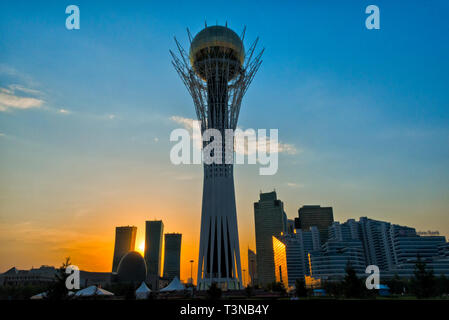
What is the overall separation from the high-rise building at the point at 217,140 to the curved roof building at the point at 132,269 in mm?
87606

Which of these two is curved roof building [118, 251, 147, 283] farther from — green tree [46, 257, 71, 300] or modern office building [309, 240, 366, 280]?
green tree [46, 257, 71, 300]

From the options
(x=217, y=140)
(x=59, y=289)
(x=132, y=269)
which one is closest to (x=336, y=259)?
(x=132, y=269)

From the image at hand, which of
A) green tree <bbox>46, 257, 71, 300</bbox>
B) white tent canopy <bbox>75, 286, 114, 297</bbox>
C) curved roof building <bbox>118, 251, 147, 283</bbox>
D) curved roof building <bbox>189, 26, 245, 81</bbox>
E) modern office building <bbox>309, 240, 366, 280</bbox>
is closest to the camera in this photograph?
green tree <bbox>46, 257, 71, 300</bbox>

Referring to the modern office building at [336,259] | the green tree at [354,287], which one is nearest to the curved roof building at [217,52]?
the green tree at [354,287]

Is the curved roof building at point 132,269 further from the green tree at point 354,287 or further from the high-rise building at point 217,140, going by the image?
the green tree at point 354,287

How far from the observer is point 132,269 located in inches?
5561

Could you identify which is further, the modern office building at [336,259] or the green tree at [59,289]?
the modern office building at [336,259]

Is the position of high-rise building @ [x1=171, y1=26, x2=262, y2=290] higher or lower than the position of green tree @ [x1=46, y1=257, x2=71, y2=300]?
higher

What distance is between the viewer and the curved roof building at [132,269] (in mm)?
139012

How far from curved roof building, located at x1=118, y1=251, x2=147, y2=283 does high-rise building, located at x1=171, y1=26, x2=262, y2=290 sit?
87.6m

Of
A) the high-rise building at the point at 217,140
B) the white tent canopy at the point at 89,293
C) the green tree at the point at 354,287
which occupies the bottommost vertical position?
the white tent canopy at the point at 89,293

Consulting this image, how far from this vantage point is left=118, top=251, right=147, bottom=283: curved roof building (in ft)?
456

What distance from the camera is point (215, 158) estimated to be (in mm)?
66812

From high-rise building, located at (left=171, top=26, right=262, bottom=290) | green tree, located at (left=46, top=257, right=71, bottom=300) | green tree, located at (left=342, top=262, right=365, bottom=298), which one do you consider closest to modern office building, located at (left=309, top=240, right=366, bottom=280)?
high-rise building, located at (left=171, top=26, right=262, bottom=290)
